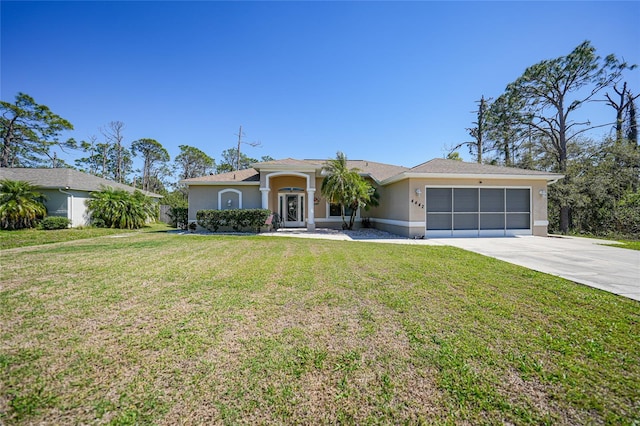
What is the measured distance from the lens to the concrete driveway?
5.09 meters

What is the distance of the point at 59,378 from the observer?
2340 mm

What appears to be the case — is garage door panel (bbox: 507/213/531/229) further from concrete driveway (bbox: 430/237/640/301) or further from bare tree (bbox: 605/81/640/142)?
bare tree (bbox: 605/81/640/142)

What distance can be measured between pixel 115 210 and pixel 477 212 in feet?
73.9

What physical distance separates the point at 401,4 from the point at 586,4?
8189 mm

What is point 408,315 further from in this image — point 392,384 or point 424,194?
point 424,194

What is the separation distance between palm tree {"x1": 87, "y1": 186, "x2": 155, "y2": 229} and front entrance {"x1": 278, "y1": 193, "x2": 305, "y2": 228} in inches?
405

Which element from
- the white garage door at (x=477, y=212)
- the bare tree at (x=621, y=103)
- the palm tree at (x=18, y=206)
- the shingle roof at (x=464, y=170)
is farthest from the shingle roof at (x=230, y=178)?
the bare tree at (x=621, y=103)

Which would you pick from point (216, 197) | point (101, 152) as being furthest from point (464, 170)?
point (101, 152)

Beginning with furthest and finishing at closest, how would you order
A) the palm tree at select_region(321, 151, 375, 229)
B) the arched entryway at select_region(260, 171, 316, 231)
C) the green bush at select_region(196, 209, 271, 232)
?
the arched entryway at select_region(260, 171, 316, 231)
the green bush at select_region(196, 209, 271, 232)
the palm tree at select_region(321, 151, 375, 229)

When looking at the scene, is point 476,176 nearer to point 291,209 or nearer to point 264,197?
point 291,209

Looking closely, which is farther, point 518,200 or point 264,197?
point 264,197

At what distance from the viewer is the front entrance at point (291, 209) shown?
17348 mm

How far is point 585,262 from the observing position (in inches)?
275

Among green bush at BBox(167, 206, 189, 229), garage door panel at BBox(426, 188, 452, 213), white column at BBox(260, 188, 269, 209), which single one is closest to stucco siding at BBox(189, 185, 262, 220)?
green bush at BBox(167, 206, 189, 229)
